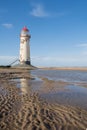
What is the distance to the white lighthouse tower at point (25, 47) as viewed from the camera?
225ft

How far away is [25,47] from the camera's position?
69438 mm

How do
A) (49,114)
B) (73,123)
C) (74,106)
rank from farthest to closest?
(74,106) < (49,114) < (73,123)

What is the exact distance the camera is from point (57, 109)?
9117 mm

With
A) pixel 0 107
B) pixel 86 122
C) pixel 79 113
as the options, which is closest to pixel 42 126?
pixel 86 122

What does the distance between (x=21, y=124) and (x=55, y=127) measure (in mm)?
1175

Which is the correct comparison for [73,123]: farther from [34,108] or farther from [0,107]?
[0,107]

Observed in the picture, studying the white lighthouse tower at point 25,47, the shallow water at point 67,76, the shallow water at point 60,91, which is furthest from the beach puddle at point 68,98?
the white lighthouse tower at point 25,47

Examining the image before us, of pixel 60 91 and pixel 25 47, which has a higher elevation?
pixel 25 47

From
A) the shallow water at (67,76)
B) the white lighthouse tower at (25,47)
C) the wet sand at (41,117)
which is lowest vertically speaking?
the wet sand at (41,117)

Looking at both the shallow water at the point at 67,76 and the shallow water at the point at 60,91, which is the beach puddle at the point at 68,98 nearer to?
the shallow water at the point at 60,91

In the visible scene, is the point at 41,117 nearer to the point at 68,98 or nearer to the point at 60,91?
the point at 68,98

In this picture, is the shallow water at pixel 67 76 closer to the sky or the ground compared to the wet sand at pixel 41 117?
closer to the sky

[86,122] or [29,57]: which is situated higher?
[29,57]

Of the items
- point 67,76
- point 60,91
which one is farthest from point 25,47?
point 60,91
